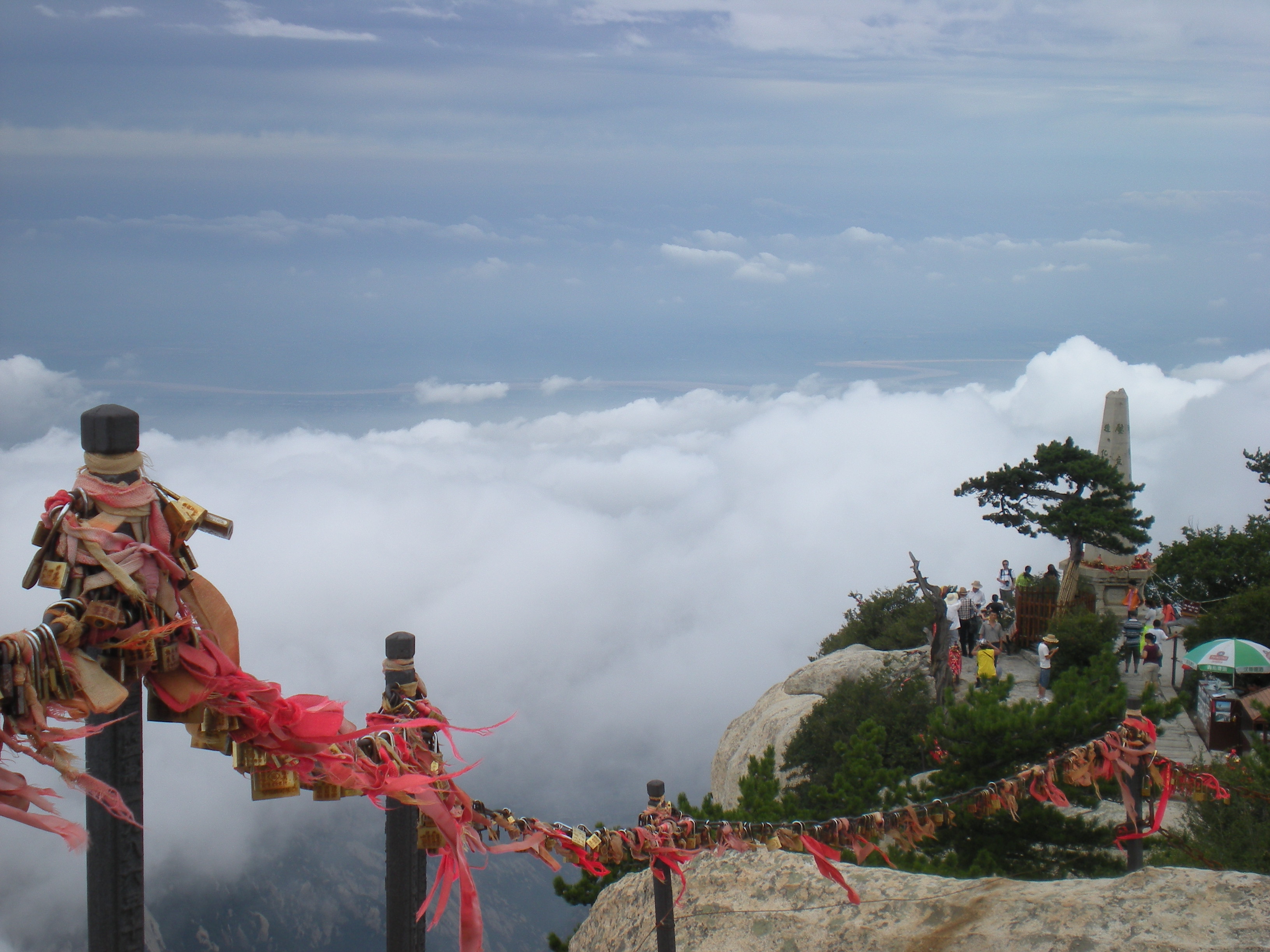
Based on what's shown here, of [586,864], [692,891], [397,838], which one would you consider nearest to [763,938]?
[692,891]

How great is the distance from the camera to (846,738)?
18.9 m

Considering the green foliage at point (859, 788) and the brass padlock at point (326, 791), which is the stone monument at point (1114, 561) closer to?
the green foliage at point (859, 788)

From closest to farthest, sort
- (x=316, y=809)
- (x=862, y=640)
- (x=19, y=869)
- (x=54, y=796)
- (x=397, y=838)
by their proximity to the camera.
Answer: (x=54, y=796), (x=397, y=838), (x=862, y=640), (x=19, y=869), (x=316, y=809)

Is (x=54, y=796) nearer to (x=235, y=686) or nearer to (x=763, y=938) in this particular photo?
(x=235, y=686)

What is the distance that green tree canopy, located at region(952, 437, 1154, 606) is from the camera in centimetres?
2620

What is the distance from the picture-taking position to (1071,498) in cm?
2719

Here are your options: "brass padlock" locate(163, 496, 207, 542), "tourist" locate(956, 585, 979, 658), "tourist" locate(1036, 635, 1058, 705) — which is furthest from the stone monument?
"brass padlock" locate(163, 496, 207, 542)

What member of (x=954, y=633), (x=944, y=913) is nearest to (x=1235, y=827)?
(x=944, y=913)

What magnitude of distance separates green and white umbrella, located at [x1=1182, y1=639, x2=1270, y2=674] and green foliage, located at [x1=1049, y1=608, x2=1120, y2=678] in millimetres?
4209

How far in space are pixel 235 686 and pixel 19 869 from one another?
75946 millimetres

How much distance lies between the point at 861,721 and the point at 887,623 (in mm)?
13366

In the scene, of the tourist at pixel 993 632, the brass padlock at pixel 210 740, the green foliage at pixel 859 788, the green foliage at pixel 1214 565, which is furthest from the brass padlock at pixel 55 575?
the green foliage at pixel 1214 565

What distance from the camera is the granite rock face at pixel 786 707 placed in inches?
851

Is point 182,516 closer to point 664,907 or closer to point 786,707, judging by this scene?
point 664,907
